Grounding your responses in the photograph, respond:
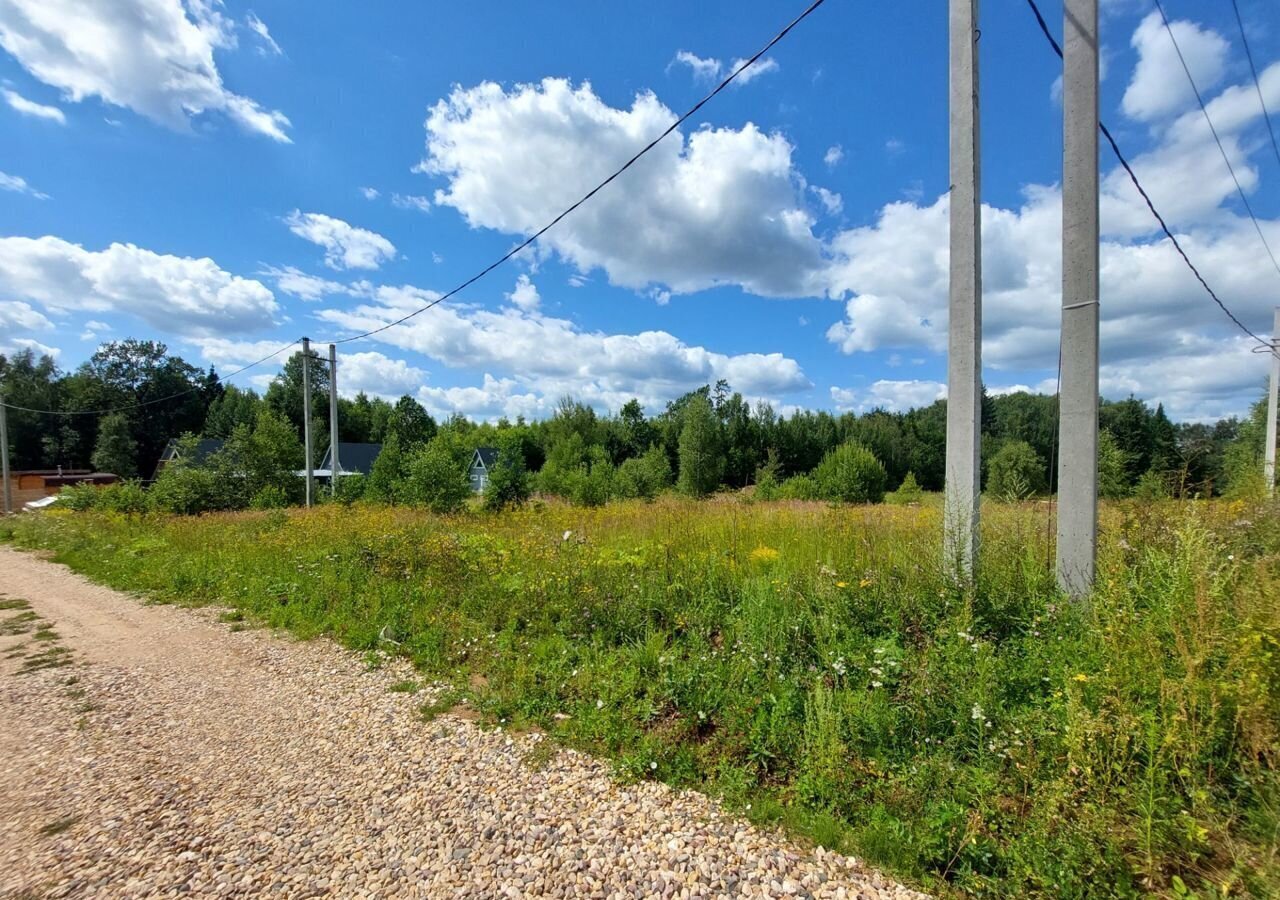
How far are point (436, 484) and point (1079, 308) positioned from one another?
16455 mm

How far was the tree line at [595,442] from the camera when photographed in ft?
23.4

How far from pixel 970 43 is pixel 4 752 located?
884 cm

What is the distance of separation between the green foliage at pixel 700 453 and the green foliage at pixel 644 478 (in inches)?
95.6

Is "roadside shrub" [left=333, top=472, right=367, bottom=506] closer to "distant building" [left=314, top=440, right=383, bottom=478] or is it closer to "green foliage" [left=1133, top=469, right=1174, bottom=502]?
"green foliage" [left=1133, top=469, right=1174, bottom=502]

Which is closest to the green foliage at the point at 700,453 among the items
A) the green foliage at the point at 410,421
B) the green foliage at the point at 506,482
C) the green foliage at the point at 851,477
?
the green foliage at the point at 851,477

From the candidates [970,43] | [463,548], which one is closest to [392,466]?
→ [463,548]

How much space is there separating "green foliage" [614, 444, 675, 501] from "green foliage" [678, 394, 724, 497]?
2427 millimetres

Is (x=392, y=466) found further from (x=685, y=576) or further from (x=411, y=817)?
(x=411, y=817)

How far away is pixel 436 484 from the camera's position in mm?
16656

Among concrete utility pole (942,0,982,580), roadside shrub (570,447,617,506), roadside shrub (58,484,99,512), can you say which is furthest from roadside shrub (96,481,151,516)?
concrete utility pole (942,0,982,580)

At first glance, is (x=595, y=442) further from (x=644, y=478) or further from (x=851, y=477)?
(x=851, y=477)

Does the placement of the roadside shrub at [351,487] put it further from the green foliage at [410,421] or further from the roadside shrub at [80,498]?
the green foliage at [410,421]

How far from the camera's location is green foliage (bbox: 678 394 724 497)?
110ft

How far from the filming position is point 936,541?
4.32 m
